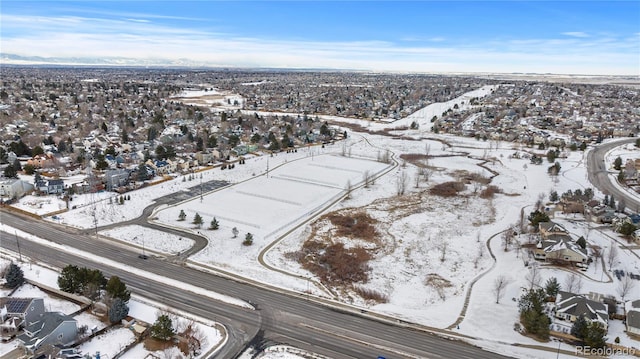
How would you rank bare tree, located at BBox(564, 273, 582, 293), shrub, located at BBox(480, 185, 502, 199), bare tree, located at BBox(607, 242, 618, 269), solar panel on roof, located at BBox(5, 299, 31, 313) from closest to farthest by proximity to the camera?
1. solar panel on roof, located at BBox(5, 299, 31, 313)
2. bare tree, located at BBox(564, 273, 582, 293)
3. bare tree, located at BBox(607, 242, 618, 269)
4. shrub, located at BBox(480, 185, 502, 199)

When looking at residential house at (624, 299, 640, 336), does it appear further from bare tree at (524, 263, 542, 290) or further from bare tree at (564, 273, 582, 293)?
bare tree at (524, 263, 542, 290)

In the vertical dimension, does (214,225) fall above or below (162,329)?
below

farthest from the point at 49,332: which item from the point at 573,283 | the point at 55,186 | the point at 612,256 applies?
the point at 612,256

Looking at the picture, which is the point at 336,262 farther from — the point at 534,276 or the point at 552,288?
the point at 552,288

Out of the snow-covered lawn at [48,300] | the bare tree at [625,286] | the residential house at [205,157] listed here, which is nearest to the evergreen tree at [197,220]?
the snow-covered lawn at [48,300]

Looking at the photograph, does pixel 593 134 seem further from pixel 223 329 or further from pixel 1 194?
pixel 1 194

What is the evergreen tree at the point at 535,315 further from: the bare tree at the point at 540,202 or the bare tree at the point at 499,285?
the bare tree at the point at 540,202

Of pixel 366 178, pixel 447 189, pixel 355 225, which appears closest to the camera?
pixel 355 225

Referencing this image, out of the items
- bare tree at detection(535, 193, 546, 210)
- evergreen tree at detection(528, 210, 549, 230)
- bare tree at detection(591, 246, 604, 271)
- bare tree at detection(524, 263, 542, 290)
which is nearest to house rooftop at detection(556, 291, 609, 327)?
bare tree at detection(524, 263, 542, 290)
